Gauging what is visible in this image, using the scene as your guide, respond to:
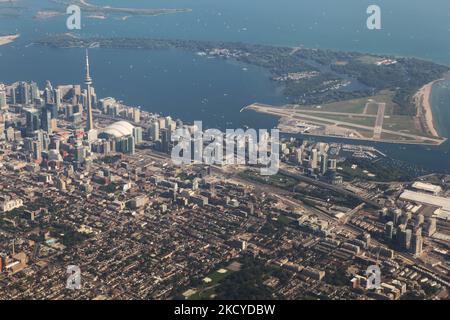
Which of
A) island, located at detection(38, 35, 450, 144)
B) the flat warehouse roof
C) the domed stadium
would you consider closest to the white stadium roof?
the domed stadium

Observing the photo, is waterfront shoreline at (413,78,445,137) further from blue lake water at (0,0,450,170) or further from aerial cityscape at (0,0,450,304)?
blue lake water at (0,0,450,170)

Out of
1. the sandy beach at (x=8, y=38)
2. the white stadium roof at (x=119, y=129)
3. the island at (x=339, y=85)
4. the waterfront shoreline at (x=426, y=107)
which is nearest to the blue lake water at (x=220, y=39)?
the waterfront shoreline at (x=426, y=107)

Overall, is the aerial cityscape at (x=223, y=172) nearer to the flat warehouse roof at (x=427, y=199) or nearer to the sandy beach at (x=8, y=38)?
the flat warehouse roof at (x=427, y=199)
